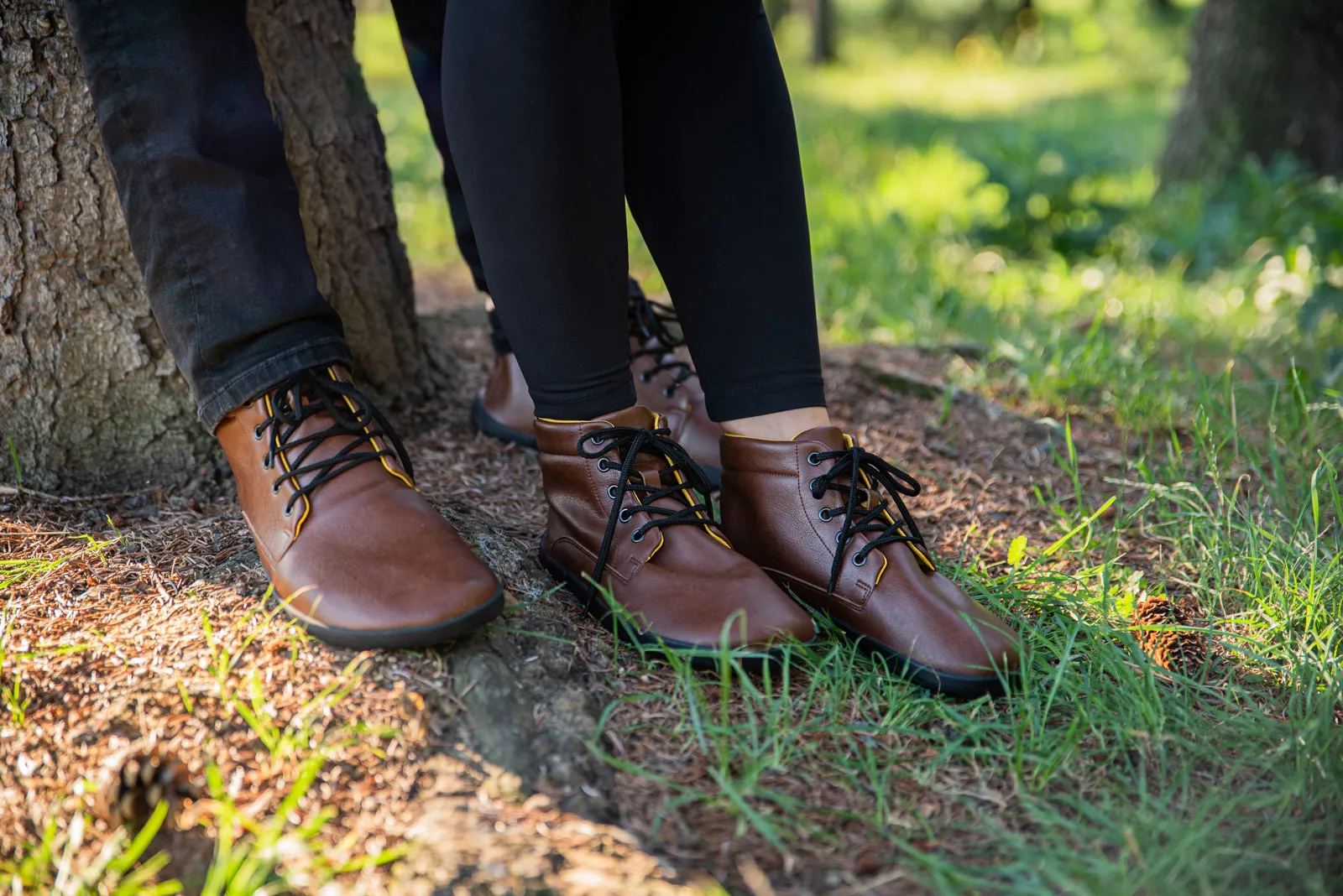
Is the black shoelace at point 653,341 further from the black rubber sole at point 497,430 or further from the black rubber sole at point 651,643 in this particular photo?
the black rubber sole at point 651,643

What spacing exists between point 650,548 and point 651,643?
0.12 meters

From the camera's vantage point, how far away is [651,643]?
4.08 ft

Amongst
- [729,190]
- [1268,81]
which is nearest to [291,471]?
[729,190]

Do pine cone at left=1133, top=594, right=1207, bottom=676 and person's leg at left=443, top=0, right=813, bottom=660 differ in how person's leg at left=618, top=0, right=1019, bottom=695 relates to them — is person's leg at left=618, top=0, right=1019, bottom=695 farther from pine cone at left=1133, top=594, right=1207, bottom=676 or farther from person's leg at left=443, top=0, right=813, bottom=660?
pine cone at left=1133, top=594, right=1207, bottom=676

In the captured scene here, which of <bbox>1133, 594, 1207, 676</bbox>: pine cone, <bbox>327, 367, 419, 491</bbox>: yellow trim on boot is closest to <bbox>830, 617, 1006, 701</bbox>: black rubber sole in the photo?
<bbox>1133, 594, 1207, 676</bbox>: pine cone

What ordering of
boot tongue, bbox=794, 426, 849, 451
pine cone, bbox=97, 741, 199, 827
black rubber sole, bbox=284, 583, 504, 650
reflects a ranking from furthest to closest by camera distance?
1. boot tongue, bbox=794, 426, 849, 451
2. black rubber sole, bbox=284, 583, 504, 650
3. pine cone, bbox=97, 741, 199, 827

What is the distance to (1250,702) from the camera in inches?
48.9

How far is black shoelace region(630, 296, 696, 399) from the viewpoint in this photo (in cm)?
182

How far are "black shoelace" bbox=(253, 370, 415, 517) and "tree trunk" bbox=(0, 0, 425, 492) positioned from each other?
411 millimetres

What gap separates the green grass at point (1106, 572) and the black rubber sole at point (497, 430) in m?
0.75

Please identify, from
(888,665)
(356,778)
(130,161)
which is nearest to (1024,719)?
(888,665)

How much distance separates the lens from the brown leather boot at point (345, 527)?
1.13 m

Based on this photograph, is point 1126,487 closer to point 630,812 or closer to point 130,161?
point 630,812

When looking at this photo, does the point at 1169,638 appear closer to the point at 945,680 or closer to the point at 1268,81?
the point at 945,680
